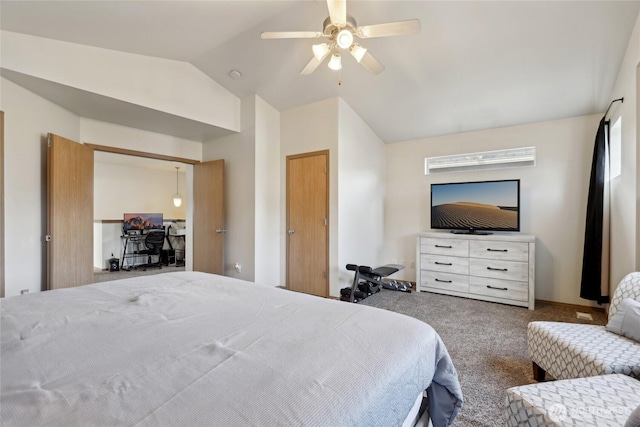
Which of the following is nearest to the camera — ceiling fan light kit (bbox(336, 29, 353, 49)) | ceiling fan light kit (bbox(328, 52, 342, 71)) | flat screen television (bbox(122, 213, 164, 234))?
ceiling fan light kit (bbox(336, 29, 353, 49))

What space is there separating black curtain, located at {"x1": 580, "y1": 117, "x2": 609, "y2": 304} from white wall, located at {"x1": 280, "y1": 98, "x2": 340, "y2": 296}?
286cm

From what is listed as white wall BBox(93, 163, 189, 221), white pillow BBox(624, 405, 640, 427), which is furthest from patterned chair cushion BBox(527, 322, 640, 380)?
white wall BBox(93, 163, 189, 221)

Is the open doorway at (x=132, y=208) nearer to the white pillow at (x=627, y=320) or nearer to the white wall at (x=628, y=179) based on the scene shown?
the white pillow at (x=627, y=320)

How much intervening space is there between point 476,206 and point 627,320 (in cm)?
240

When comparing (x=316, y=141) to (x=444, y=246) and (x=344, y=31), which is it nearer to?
(x=344, y=31)

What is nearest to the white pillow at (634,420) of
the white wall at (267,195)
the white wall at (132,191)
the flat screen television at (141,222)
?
the white wall at (267,195)

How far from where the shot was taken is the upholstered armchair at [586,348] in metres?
1.45

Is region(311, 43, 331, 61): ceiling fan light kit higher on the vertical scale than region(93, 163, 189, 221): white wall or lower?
higher

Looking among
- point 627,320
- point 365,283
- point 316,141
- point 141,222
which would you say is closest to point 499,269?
point 365,283

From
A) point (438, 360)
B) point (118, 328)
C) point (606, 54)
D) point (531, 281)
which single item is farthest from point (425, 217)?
point (118, 328)

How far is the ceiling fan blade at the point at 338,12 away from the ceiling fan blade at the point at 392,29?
0.15m

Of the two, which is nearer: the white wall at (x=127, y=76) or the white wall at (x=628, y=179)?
the white wall at (x=628, y=179)

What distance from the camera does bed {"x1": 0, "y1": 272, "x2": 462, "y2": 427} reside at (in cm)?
67

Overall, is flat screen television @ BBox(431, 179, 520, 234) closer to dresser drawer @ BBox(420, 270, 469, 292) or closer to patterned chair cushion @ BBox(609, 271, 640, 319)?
dresser drawer @ BBox(420, 270, 469, 292)
